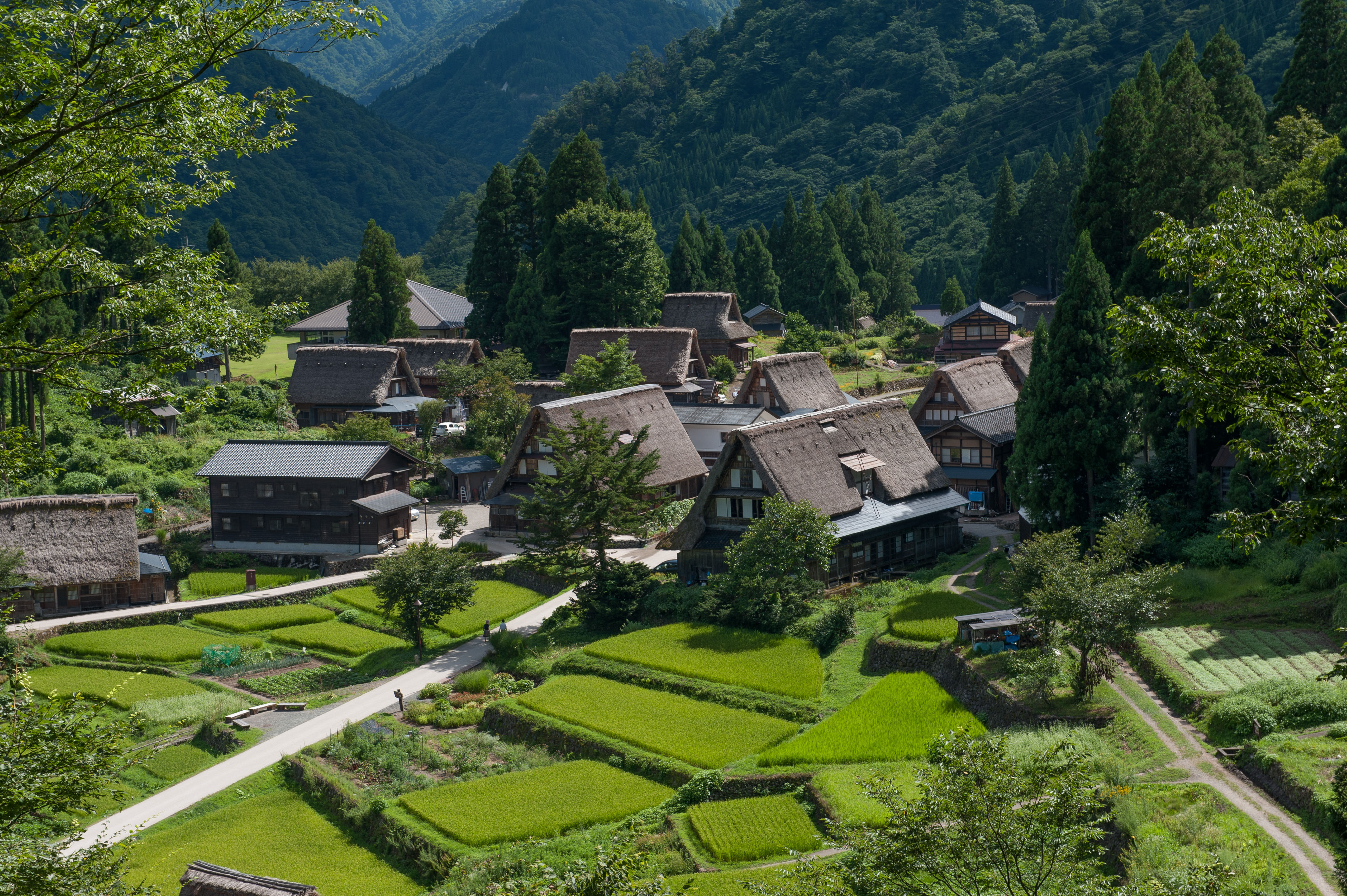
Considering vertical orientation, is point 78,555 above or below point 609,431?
below

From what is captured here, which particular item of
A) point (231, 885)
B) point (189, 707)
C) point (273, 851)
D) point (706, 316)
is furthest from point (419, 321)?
point (231, 885)

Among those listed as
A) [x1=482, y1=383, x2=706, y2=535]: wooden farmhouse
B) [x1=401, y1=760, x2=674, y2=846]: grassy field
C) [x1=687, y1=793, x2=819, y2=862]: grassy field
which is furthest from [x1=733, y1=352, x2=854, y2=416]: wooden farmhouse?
[x1=687, y1=793, x2=819, y2=862]: grassy field

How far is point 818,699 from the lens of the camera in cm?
3206

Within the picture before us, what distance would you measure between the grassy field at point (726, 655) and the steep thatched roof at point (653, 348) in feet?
101

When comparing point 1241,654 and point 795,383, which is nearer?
point 1241,654

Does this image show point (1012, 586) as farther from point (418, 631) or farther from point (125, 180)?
point (125, 180)

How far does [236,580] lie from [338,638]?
1022cm

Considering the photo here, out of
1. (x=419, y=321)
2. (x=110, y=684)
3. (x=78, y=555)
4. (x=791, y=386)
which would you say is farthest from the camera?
(x=419, y=321)

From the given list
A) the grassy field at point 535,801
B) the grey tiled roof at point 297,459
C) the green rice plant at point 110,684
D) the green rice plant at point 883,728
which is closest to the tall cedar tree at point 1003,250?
the grey tiled roof at point 297,459

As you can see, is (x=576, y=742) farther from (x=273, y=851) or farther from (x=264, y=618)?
(x=264, y=618)

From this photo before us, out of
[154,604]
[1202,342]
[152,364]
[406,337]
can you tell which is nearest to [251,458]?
[154,604]

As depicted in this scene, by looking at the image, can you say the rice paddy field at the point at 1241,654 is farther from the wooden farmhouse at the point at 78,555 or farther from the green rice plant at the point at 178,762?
the wooden farmhouse at the point at 78,555

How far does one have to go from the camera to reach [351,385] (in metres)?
70.5

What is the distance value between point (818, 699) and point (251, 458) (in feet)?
112
